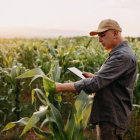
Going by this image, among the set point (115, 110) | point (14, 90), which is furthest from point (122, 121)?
point (14, 90)

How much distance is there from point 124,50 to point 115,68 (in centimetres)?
17

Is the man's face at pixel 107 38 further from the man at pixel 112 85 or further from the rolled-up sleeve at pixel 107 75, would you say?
the rolled-up sleeve at pixel 107 75

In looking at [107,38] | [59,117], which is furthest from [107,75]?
[59,117]

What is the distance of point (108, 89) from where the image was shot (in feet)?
6.02

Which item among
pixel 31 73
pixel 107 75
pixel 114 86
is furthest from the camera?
pixel 114 86

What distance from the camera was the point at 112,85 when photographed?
5.99ft

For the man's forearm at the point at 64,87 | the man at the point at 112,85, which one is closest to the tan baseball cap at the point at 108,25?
the man at the point at 112,85

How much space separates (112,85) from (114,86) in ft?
0.05

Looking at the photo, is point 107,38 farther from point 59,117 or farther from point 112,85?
point 59,117

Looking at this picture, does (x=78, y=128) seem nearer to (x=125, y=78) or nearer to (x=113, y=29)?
(x=125, y=78)

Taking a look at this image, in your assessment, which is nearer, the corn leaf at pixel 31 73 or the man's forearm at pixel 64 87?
the corn leaf at pixel 31 73

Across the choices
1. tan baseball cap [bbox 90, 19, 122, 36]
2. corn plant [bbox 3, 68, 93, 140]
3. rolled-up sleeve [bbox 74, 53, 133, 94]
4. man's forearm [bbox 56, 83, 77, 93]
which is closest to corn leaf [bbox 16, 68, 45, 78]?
corn plant [bbox 3, 68, 93, 140]

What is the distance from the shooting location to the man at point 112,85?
1.72 m

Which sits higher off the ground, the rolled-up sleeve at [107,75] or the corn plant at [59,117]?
the rolled-up sleeve at [107,75]
